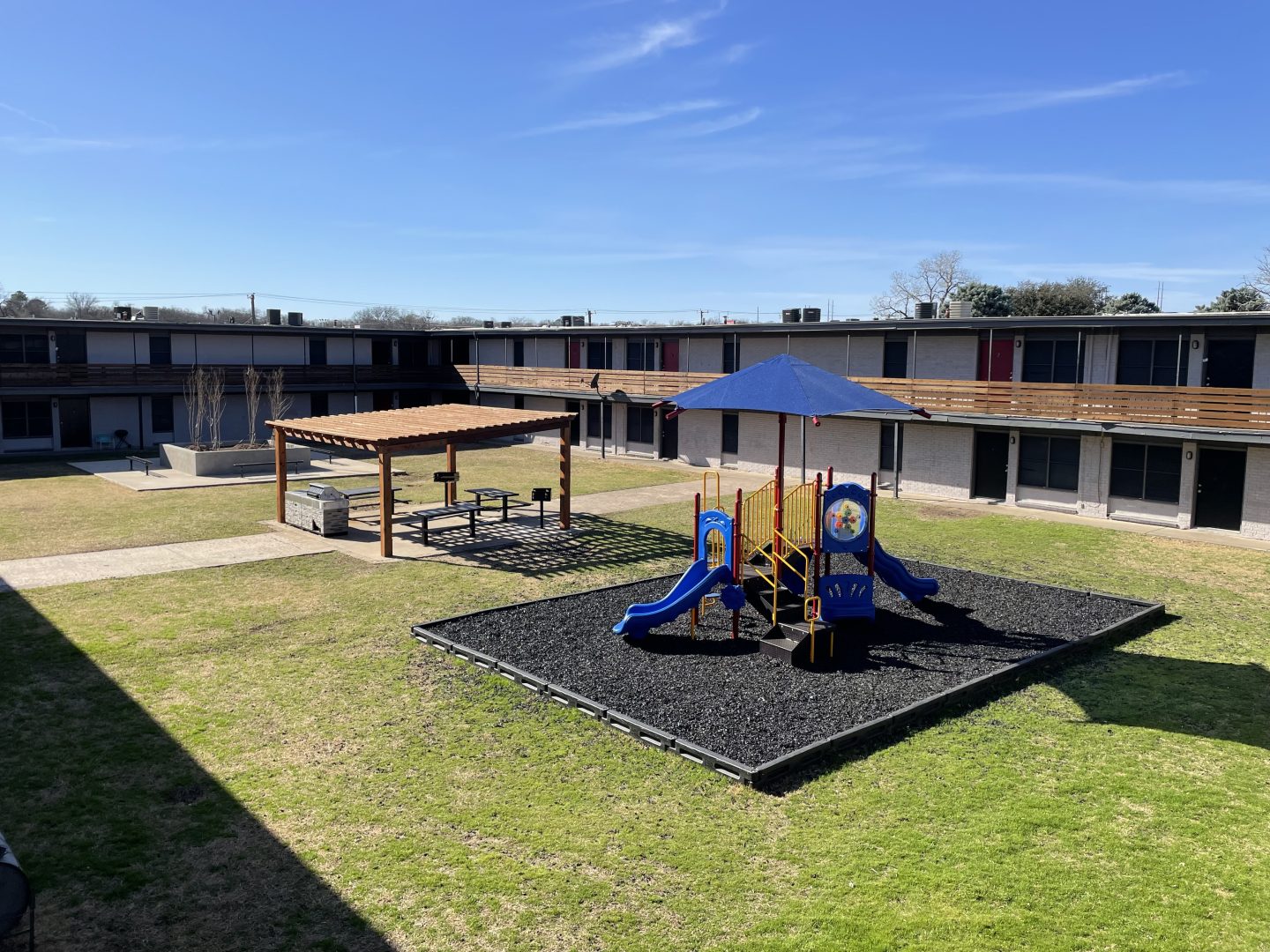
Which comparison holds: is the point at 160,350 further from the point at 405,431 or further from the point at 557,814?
the point at 557,814

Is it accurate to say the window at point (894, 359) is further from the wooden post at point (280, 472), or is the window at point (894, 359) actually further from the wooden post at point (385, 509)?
the wooden post at point (280, 472)

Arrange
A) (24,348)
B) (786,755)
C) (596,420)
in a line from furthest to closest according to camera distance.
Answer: (596,420), (24,348), (786,755)

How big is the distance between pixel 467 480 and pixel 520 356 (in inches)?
655

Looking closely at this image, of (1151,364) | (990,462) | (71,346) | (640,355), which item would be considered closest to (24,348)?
(71,346)

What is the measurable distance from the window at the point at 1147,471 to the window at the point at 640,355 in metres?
20.2

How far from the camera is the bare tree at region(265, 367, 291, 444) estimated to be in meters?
41.7

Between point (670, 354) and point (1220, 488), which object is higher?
point (670, 354)

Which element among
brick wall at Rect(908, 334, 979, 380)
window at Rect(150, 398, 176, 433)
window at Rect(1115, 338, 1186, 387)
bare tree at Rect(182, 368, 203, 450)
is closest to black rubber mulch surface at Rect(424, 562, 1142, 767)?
window at Rect(1115, 338, 1186, 387)

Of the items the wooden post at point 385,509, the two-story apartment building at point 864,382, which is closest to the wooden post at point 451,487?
the wooden post at point 385,509

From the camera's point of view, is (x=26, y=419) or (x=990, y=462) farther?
(x=26, y=419)

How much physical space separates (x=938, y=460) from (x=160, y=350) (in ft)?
113

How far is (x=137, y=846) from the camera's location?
28.2 ft

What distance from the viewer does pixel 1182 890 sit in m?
8.04

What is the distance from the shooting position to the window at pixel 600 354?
43.7 metres
